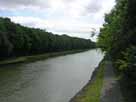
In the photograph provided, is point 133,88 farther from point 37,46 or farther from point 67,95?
point 37,46

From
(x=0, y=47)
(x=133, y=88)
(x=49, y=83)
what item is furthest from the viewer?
(x=0, y=47)

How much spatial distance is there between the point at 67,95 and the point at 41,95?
2.04 meters

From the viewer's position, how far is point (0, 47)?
60.2m

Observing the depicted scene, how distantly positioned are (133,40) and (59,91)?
34.0ft

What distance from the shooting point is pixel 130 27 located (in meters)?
20.1

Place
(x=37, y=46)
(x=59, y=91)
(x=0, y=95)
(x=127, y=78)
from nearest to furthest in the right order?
(x=127, y=78), (x=0, y=95), (x=59, y=91), (x=37, y=46)

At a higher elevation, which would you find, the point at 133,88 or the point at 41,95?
the point at 133,88

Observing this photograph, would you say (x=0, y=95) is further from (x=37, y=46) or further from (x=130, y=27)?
(x=37, y=46)

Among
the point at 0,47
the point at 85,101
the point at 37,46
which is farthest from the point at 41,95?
the point at 37,46

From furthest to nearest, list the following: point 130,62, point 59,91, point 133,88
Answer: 1. point 59,91
2. point 133,88
3. point 130,62

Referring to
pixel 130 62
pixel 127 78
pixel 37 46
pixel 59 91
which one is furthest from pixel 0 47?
pixel 130 62

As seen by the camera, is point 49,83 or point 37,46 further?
point 37,46

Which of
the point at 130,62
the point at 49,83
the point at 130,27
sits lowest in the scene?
the point at 49,83

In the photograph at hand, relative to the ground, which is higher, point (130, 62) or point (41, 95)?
point (130, 62)
